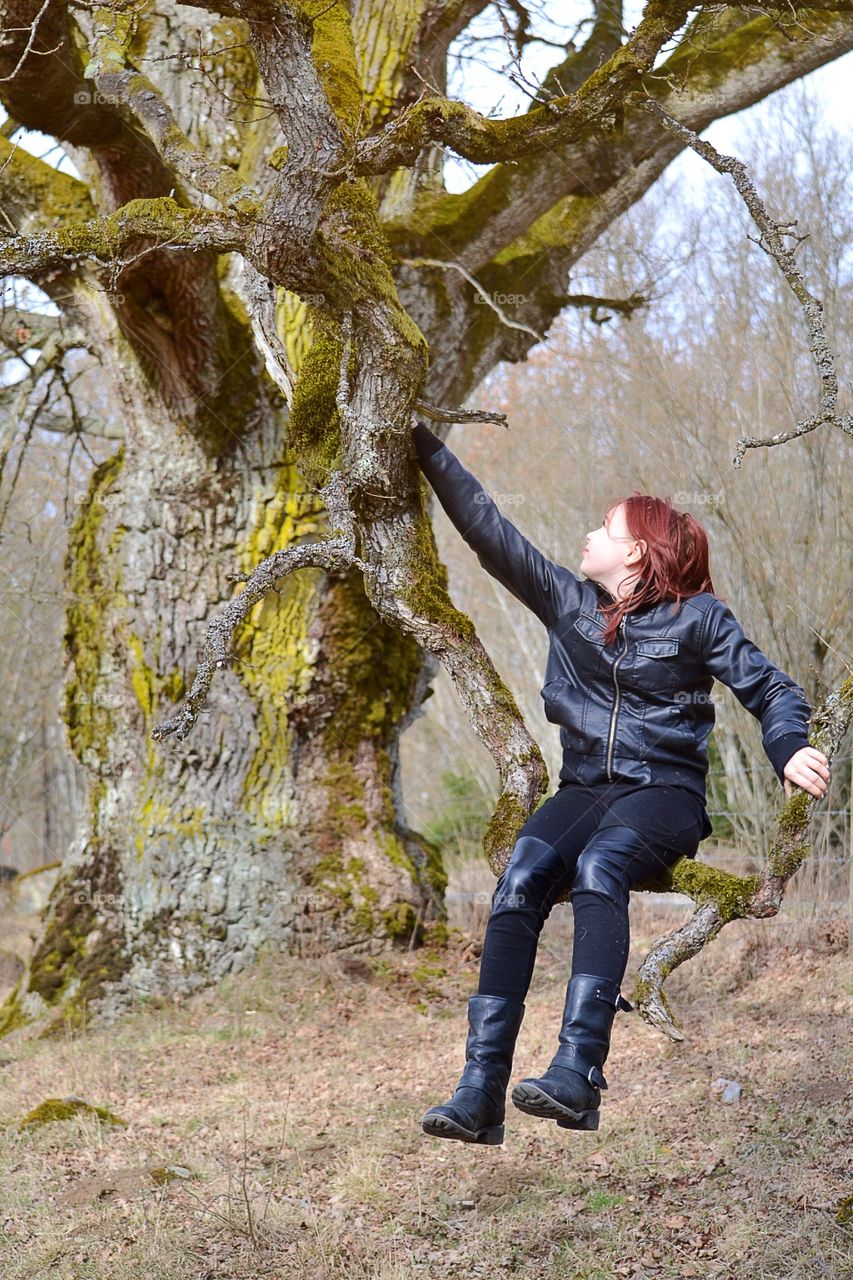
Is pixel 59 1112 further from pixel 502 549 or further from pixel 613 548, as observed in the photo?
pixel 613 548

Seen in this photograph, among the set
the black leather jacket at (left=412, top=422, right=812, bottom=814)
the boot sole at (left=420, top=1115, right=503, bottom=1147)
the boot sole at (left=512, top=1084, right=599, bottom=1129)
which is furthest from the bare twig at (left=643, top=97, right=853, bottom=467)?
the boot sole at (left=420, top=1115, right=503, bottom=1147)

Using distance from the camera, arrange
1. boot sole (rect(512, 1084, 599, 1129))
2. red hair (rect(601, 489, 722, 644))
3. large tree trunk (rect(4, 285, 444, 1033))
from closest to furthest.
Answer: boot sole (rect(512, 1084, 599, 1129))
red hair (rect(601, 489, 722, 644))
large tree trunk (rect(4, 285, 444, 1033))

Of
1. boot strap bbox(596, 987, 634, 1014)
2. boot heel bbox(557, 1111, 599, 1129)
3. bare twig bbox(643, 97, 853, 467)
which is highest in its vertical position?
bare twig bbox(643, 97, 853, 467)

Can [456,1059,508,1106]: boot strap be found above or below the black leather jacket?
below

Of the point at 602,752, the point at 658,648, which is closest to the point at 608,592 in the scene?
the point at 658,648

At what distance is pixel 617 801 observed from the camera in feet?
11.5

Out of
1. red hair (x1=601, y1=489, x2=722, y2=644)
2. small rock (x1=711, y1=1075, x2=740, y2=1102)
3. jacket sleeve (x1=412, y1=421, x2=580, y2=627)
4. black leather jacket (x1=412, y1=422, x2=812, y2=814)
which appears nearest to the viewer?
black leather jacket (x1=412, y1=422, x2=812, y2=814)

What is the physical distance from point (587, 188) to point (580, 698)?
413cm

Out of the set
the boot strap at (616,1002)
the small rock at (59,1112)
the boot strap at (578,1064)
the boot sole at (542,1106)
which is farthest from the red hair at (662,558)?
the small rock at (59,1112)

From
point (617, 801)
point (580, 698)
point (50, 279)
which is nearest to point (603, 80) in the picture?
point (580, 698)

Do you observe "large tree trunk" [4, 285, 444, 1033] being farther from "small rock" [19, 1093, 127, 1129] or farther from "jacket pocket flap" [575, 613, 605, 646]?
"jacket pocket flap" [575, 613, 605, 646]

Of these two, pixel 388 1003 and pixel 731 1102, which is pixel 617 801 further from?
pixel 388 1003

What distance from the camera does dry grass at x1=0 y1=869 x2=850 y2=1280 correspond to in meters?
4.18

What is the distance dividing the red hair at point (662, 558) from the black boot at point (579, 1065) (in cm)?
109
